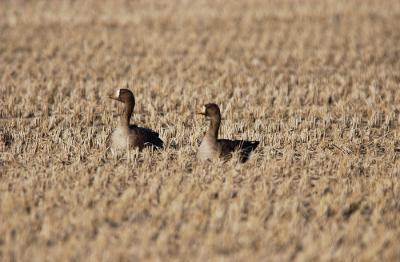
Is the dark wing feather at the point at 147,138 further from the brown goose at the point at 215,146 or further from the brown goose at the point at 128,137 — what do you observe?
the brown goose at the point at 215,146

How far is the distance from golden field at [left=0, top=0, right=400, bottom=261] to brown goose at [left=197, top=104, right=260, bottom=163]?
187mm

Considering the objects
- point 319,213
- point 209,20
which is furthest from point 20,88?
point 209,20

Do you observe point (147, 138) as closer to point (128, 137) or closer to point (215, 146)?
point (128, 137)

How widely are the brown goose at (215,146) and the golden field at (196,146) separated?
7.4 inches

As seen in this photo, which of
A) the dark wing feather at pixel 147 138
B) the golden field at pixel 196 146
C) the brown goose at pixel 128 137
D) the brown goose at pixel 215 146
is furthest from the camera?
the dark wing feather at pixel 147 138

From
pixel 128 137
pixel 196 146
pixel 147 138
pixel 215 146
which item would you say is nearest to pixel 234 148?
pixel 215 146

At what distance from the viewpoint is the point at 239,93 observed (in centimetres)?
1461

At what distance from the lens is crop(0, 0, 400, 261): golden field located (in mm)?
6586

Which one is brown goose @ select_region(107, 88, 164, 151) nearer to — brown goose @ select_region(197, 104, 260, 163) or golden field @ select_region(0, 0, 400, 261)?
golden field @ select_region(0, 0, 400, 261)

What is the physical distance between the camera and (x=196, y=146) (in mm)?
10250

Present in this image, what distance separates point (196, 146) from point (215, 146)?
1260 mm

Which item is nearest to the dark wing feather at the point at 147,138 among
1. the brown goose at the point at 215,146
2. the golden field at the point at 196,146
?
the golden field at the point at 196,146

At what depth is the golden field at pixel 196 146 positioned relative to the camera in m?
6.59

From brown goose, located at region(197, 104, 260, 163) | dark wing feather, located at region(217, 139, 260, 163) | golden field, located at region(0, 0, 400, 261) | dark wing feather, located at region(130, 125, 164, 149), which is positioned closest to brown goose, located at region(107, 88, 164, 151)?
dark wing feather, located at region(130, 125, 164, 149)
